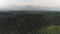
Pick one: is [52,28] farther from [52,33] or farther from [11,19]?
[11,19]

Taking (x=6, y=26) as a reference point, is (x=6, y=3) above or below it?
above

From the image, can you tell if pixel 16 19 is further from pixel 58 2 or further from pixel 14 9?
pixel 58 2

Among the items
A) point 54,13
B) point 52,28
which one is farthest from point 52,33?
point 54,13

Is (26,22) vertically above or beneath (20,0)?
beneath

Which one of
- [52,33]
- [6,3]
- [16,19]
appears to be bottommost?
[52,33]

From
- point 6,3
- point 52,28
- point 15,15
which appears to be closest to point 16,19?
point 15,15

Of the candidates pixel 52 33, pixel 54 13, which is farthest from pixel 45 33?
pixel 54 13

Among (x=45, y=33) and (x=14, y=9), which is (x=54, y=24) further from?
(x=14, y=9)
